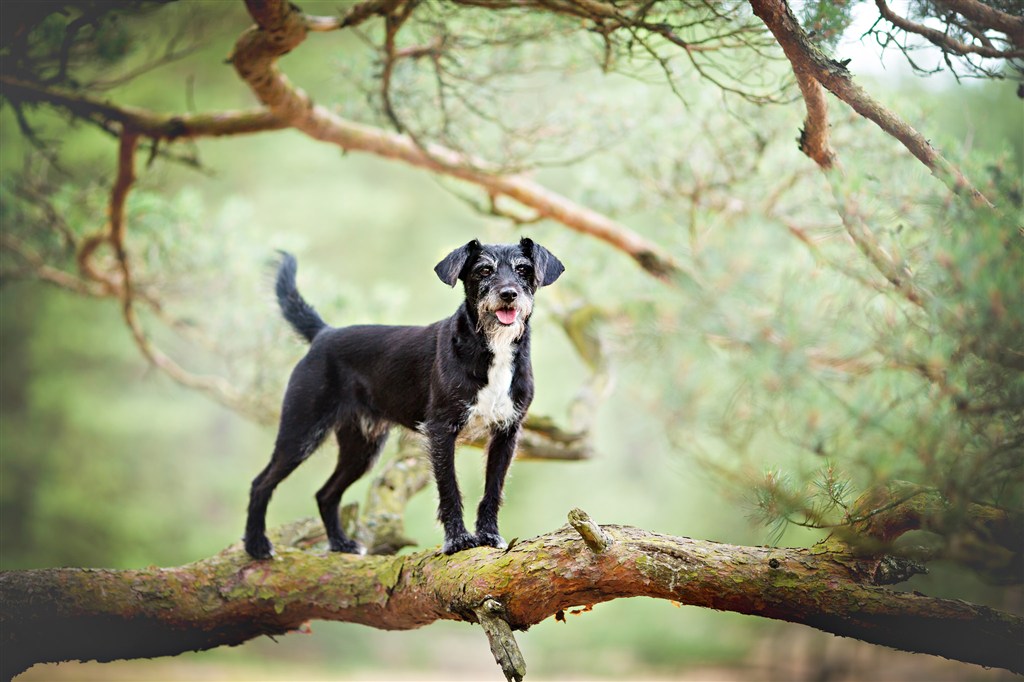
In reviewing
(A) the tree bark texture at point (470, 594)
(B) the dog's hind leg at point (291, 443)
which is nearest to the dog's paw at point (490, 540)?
(A) the tree bark texture at point (470, 594)

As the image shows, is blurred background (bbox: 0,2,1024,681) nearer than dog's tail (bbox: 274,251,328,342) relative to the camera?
Yes

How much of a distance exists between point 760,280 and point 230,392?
3923 millimetres

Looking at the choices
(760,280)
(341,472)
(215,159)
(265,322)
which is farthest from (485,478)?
(215,159)

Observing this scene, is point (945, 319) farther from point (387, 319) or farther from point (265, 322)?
point (265, 322)

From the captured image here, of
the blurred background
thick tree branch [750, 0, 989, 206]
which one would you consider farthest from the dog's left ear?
thick tree branch [750, 0, 989, 206]

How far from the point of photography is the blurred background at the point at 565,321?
13.5ft

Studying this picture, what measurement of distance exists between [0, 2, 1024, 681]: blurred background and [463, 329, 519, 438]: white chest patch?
0.91 m

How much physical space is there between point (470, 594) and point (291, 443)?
1233 mm

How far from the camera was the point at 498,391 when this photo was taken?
358cm

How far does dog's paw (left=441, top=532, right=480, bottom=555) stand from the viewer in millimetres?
3453

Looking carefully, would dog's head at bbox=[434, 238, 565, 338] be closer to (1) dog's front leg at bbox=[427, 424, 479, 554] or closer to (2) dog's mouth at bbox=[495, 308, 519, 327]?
(2) dog's mouth at bbox=[495, 308, 519, 327]

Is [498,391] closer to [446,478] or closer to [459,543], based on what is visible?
[446,478]

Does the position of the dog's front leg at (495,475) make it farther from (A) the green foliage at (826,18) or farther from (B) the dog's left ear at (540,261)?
(A) the green foliage at (826,18)

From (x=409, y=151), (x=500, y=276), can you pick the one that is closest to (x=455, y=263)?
(x=500, y=276)
